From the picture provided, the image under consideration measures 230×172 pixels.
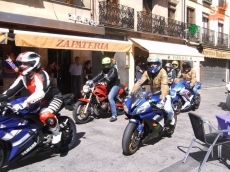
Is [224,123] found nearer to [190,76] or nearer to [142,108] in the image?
[142,108]

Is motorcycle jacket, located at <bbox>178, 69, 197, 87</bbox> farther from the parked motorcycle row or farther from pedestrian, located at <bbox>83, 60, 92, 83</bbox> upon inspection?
pedestrian, located at <bbox>83, 60, 92, 83</bbox>

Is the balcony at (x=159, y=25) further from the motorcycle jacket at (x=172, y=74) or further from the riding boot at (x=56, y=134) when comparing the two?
the riding boot at (x=56, y=134)

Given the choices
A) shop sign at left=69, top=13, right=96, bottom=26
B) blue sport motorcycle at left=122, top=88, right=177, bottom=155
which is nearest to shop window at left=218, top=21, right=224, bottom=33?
shop sign at left=69, top=13, right=96, bottom=26

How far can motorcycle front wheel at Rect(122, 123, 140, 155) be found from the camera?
4777 millimetres

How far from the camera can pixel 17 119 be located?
13.6 ft

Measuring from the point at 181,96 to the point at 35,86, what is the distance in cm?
611

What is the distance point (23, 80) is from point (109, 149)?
6.47 feet

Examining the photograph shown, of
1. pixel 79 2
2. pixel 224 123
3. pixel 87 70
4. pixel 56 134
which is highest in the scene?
pixel 79 2

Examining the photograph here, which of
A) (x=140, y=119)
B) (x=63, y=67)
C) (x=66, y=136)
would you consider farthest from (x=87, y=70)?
(x=140, y=119)

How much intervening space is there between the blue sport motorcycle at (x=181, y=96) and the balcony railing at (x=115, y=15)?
529 centimetres

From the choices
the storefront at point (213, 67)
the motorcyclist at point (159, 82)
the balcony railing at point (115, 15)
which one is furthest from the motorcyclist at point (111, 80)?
the storefront at point (213, 67)

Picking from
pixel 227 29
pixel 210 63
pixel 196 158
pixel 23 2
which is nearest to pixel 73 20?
pixel 23 2

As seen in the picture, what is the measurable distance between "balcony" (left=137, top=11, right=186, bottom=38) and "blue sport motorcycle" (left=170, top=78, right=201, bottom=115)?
674 cm

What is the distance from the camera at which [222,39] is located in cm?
2506
